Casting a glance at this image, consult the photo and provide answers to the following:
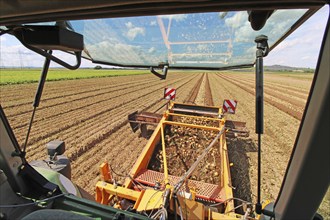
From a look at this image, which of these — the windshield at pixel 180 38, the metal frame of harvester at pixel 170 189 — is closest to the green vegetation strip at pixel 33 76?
the metal frame of harvester at pixel 170 189

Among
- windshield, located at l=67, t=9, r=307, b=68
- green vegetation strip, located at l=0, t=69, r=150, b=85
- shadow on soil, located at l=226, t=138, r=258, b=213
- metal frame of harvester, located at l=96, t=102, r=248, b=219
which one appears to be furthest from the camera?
green vegetation strip, located at l=0, t=69, r=150, b=85

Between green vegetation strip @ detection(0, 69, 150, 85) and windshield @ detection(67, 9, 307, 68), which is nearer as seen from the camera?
windshield @ detection(67, 9, 307, 68)

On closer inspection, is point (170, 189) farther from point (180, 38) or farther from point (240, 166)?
point (240, 166)

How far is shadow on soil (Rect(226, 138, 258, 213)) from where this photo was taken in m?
3.55

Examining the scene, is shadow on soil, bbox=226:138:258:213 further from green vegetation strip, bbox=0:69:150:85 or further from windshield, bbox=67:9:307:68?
green vegetation strip, bbox=0:69:150:85

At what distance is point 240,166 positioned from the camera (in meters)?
4.46

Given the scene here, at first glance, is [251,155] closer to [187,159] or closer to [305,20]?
[187,159]

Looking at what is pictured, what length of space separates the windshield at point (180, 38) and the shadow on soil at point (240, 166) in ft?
9.05

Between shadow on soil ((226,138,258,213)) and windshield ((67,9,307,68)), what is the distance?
276 centimetres

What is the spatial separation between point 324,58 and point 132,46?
1055mm

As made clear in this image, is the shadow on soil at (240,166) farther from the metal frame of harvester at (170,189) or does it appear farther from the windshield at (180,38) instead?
the windshield at (180,38)

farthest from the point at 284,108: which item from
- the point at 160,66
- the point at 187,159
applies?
the point at 160,66

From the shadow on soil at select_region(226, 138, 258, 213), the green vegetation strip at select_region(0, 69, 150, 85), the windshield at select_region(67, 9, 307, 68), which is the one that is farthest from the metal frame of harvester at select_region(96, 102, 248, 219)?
the green vegetation strip at select_region(0, 69, 150, 85)

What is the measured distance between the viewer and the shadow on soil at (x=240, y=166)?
11.7 feet
